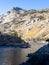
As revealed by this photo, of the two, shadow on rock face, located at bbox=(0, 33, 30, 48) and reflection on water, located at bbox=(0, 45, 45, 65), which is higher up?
shadow on rock face, located at bbox=(0, 33, 30, 48)


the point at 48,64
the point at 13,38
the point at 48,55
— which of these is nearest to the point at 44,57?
the point at 48,55

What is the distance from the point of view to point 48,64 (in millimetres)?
58500

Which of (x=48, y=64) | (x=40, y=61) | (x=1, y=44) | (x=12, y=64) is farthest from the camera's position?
(x=1, y=44)

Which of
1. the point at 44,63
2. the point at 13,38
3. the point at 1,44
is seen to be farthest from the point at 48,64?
the point at 13,38

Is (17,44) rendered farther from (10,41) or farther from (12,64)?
(12,64)

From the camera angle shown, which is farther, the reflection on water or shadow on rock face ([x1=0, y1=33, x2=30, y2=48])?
shadow on rock face ([x1=0, y1=33, x2=30, y2=48])

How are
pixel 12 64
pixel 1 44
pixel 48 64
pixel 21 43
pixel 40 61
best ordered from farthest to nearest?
pixel 21 43
pixel 1 44
pixel 12 64
pixel 40 61
pixel 48 64

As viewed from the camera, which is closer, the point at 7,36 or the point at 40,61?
the point at 40,61

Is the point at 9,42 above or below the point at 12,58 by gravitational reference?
above

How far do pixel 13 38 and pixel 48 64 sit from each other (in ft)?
461

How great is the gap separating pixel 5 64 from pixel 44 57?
15.5 m

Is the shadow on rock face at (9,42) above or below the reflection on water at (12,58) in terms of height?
above

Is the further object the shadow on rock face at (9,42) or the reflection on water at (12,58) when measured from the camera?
the shadow on rock face at (9,42)

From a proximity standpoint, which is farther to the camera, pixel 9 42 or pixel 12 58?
pixel 9 42
